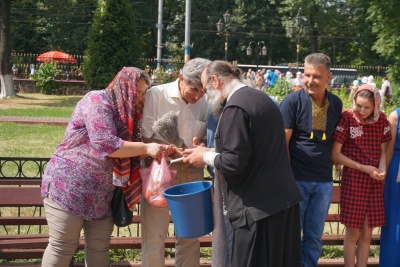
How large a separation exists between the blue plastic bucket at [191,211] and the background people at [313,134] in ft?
2.82

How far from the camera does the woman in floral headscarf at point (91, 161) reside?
3.80 metres

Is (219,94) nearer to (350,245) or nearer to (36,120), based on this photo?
(350,245)

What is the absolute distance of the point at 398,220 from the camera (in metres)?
4.81

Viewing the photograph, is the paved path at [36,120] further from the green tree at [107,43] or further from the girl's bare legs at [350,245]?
the girl's bare legs at [350,245]

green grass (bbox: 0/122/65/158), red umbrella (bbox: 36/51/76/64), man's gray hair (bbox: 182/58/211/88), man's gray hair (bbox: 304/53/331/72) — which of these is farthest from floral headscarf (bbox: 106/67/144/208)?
red umbrella (bbox: 36/51/76/64)

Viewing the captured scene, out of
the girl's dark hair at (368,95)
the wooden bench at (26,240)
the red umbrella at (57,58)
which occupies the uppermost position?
the red umbrella at (57,58)

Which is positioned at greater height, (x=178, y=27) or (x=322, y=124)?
(x=178, y=27)

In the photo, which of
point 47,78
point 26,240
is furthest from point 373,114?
point 47,78

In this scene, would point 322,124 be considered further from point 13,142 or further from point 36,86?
point 36,86

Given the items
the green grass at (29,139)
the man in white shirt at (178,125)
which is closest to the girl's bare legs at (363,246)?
the man in white shirt at (178,125)

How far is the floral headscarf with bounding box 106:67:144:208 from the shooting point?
3873 mm

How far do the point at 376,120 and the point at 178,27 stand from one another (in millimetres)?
50581

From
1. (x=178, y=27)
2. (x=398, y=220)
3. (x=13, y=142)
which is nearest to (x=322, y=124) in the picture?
(x=398, y=220)

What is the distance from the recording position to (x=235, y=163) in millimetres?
3451
